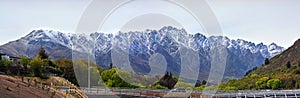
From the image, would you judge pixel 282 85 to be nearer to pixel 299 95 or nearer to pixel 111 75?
pixel 111 75

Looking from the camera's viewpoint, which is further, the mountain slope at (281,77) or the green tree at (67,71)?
the mountain slope at (281,77)

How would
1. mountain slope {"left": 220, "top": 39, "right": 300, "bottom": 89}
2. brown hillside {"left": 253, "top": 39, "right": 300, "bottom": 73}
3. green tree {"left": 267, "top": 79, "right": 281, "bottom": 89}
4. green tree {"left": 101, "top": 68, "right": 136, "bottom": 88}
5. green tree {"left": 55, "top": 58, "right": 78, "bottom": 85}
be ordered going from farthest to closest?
brown hillside {"left": 253, "top": 39, "right": 300, "bottom": 73} → mountain slope {"left": 220, "top": 39, "right": 300, "bottom": 89} → green tree {"left": 267, "top": 79, "right": 281, "bottom": 89} → green tree {"left": 55, "top": 58, "right": 78, "bottom": 85} → green tree {"left": 101, "top": 68, "right": 136, "bottom": 88}

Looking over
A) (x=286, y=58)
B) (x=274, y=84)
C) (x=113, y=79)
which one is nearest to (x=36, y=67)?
(x=113, y=79)

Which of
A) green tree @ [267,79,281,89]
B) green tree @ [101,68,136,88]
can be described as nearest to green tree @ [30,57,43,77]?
green tree @ [101,68,136,88]

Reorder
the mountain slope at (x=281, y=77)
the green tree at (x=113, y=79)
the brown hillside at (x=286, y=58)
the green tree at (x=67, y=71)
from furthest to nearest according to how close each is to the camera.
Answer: the brown hillside at (x=286, y=58), the mountain slope at (x=281, y=77), the green tree at (x=67, y=71), the green tree at (x=113, y=79)

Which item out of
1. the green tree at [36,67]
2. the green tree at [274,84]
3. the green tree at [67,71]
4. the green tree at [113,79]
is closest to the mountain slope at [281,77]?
the green tree at [274,84]

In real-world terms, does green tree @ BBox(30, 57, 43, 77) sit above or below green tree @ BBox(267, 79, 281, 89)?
above

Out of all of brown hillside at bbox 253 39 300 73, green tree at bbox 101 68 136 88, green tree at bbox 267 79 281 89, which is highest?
brown hillside at bbox 253 39 300 73

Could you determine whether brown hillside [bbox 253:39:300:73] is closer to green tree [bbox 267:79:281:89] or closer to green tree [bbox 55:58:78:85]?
green tree [bbox 267:79:281:89]

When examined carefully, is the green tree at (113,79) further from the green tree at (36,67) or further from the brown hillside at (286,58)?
the brown hillside at (286,58)

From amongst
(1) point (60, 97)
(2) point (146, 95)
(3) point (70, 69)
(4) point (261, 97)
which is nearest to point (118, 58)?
(3) point (70, 69)

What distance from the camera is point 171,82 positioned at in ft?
334

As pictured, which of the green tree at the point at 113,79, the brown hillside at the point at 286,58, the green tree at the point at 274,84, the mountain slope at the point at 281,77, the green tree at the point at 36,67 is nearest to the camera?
the green tree at the point at 36,67

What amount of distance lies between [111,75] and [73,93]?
42.0 meters
